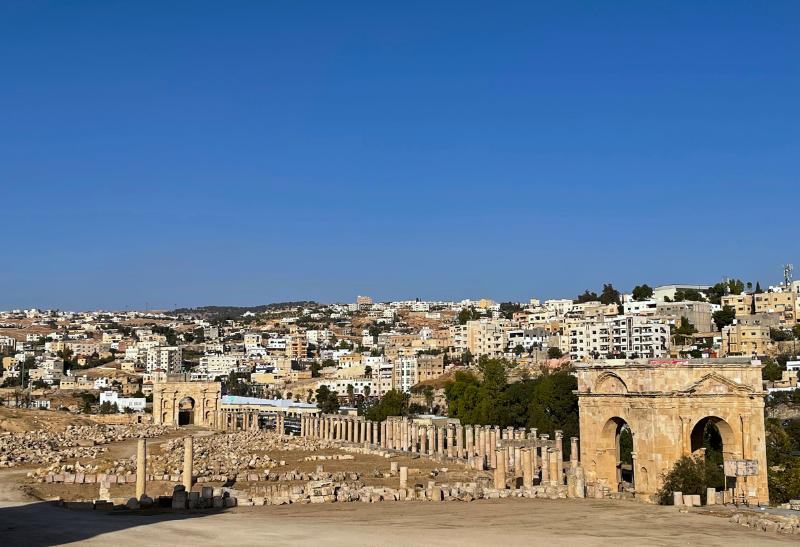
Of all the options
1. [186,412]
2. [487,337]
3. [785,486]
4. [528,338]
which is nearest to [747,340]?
[528,338]

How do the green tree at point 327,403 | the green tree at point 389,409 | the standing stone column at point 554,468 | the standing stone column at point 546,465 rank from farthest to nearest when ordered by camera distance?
1. the green tree at point 327,403
2. the green tree at point 389,409
3. the standing stone column at point 546,465
4. the standing stone column at point 554,468

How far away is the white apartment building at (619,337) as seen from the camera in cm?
12012

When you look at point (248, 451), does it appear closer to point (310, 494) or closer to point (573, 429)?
point (573, 429)

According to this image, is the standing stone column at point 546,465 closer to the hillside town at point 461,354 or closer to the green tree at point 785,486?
the green tree at point 785,486

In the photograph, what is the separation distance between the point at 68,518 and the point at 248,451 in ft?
107

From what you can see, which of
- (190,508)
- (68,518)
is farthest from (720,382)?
(68,518)

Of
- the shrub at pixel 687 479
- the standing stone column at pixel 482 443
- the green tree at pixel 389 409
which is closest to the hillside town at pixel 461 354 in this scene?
the green tree at pixel 389 409

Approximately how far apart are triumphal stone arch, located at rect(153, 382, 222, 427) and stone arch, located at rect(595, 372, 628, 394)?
211ft

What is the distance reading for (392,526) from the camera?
982 inches

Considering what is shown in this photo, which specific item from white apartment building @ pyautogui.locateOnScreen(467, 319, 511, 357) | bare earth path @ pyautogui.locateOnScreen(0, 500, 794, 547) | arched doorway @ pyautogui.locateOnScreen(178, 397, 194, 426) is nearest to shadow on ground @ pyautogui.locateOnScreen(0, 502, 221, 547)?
bare earth path @ pyautogui.locateOnScreen(0, 500, 794, 547)

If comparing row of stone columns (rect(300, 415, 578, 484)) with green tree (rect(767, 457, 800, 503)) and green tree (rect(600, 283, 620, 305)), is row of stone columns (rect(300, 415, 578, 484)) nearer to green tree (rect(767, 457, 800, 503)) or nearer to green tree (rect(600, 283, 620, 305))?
green tree (rect(767, 457, 800, 503))

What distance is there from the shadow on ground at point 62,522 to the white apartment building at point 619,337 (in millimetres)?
90528

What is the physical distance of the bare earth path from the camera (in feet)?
74.6

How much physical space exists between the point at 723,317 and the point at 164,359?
323ft
